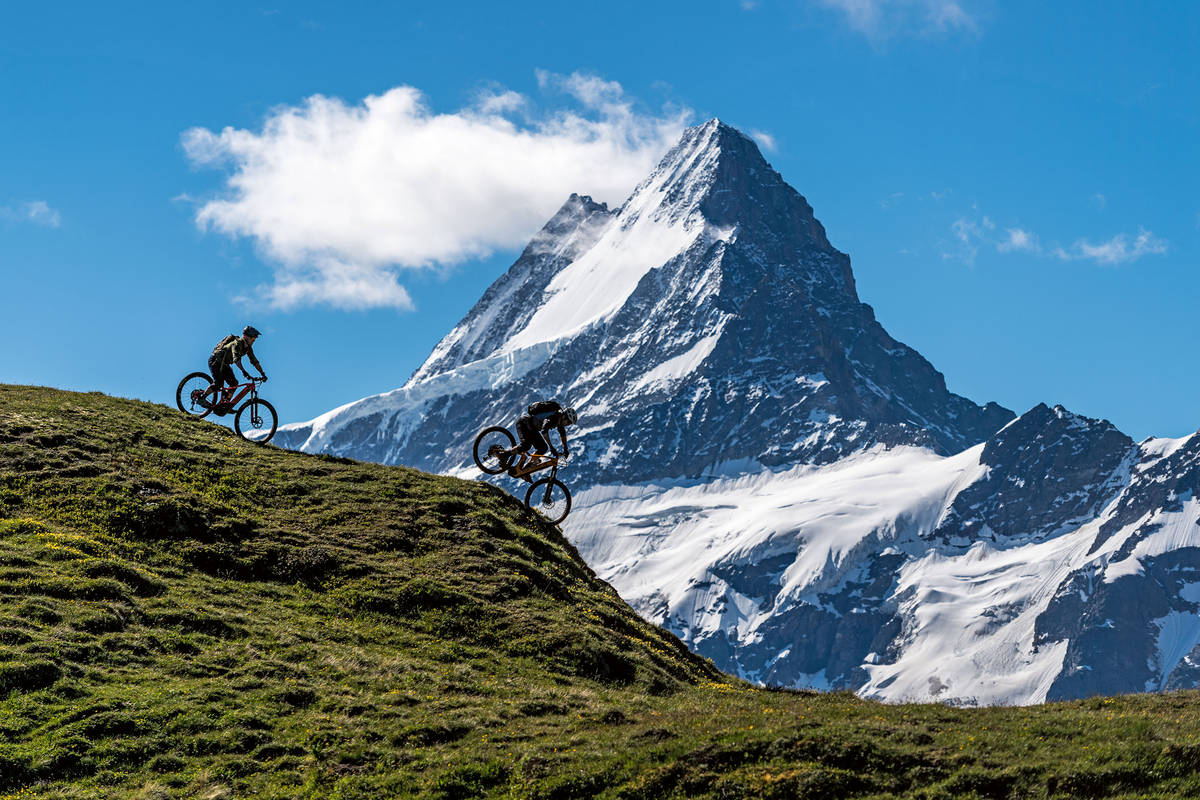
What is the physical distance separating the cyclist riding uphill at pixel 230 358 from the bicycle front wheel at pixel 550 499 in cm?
1158

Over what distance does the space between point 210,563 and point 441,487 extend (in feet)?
38.4

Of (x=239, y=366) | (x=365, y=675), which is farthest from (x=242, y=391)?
(x=365, y=675)

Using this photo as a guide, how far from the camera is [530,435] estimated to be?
43.7 metres

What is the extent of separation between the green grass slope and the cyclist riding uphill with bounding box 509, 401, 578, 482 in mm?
3213

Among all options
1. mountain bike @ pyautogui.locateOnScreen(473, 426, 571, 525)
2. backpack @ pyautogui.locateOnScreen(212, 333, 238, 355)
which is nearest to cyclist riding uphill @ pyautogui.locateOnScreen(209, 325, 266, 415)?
backpack @ pyautogui.locateOnScreen(212, 333, 238, 355)

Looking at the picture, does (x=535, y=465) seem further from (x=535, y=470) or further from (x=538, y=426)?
(x=538, y=426)

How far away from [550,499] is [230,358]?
13.5 meters

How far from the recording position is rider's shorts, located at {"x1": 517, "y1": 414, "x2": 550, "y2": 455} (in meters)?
43.6

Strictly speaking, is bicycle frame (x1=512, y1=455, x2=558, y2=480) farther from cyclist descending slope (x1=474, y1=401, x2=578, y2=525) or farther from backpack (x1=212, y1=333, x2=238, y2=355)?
backpack (x1=212, y1=333, x2=238, y2=355)

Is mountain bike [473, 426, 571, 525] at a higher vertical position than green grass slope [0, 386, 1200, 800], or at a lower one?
higher

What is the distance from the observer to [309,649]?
32625 mm

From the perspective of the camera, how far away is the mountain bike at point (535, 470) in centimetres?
4350

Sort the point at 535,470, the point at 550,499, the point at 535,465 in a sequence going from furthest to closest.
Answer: the point at 550,499, the point at 535,465, the point at 535,470

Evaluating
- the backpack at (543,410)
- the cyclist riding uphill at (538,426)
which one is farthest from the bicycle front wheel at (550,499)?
the backpack at (543,410)
